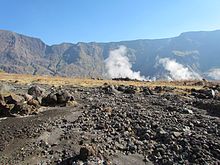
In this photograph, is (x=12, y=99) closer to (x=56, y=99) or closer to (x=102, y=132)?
(x=56, y=99)

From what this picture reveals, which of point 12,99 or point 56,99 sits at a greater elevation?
point 12,99

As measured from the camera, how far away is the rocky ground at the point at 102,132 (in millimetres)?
21812

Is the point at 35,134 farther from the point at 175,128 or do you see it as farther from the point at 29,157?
the point at 175,128

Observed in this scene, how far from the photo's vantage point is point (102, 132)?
2509 cm

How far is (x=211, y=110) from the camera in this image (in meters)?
35.9

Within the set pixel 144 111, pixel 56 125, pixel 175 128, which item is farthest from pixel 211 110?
pixel 56 125

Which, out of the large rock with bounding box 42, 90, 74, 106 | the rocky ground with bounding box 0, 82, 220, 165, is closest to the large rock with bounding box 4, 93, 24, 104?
the rocky ground with bounding box 0, 82, 220, 165

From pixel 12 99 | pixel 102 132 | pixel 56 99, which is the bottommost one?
pixel 102 132

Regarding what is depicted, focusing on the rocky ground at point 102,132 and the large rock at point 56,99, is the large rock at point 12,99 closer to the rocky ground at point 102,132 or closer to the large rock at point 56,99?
the rocky ground at point 102,132

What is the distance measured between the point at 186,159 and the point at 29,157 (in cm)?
905

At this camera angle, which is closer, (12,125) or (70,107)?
(12,125)

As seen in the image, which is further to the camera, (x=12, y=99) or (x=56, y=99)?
(x=56, y=99)

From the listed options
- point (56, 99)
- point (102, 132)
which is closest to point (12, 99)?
point (56, 99)

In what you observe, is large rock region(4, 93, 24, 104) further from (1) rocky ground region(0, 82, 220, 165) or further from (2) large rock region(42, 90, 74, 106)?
(2) large rock region(42, 90, 74, 106)
